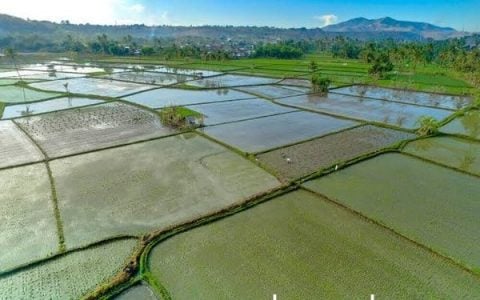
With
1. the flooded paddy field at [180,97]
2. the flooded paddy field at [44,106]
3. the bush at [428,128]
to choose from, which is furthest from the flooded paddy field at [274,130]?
the flooded paddy field at [44,106]

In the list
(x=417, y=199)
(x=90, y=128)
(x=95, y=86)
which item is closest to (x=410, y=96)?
(x=417, y=199)

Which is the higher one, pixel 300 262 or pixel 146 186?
pixel 146 186

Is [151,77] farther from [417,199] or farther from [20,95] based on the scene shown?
[417,199]

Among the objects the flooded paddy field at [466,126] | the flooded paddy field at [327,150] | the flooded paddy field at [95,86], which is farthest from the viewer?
the flooded paddy field at [95,86]

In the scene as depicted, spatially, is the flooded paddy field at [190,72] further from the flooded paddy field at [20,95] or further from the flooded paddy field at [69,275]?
the flooded paddy field at [69,275]

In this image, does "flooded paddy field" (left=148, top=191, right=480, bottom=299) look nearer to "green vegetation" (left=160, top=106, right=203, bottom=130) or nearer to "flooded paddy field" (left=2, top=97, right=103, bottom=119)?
"green vegetation" (left=160, top=106, right=203, bottom=130)

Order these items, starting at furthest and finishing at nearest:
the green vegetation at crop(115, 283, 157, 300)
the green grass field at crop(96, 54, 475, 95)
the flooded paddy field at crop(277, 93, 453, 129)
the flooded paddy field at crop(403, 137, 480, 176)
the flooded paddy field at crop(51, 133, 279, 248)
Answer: the green grass field at crop(96, 54, 475, 95) → the flooded paddy field at crop(277, 93, 453, 129) → the flooded paddy field at crop(403, 137, 480, 176) → the flooded paddy field at crop(51, 133, 279, 248) → the green vegetation at crop(115, 283, 157, 300)

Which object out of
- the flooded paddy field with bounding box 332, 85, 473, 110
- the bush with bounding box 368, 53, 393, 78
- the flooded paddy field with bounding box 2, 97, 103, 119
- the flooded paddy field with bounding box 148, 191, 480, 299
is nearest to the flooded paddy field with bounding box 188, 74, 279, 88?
the flooded paddy field with bounding box 332, 85, 473, 110
